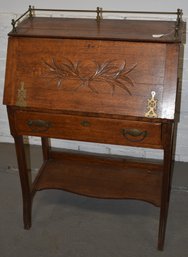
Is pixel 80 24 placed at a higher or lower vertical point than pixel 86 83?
higher

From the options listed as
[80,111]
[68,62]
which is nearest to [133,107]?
[80,111]

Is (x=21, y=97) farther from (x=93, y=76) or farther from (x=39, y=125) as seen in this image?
(x=93, y=76)

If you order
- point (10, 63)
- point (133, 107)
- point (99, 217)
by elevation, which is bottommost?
point (99, 217)

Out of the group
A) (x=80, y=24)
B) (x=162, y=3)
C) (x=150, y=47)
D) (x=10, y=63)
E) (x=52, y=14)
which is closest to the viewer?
(x=150, y=47)

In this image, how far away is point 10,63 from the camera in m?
1.67

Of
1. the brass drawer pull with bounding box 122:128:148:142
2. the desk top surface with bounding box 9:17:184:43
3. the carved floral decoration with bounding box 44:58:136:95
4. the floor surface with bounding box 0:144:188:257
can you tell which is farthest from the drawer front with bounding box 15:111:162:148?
the floor surface with bounding box 0:144:188:257

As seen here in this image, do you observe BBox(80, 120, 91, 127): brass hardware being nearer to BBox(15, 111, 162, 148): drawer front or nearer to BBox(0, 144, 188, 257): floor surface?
BBox(15, 111, 162, 148): drawer front

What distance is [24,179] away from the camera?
1921 millimetres

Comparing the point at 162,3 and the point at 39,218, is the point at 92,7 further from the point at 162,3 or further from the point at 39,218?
the point at 39,218

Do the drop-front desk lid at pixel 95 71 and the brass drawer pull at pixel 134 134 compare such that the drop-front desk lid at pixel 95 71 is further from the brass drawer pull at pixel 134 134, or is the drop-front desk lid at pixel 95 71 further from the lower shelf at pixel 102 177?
the lower shelf at pixel 102 177

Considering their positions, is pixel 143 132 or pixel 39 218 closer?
pixel 143 132

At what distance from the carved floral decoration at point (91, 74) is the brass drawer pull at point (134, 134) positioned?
0.17 metres

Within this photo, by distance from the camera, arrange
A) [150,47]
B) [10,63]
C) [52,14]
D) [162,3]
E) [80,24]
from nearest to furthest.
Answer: [150,47] → [10,63] → [80,24] → [162,3] → [52,14]

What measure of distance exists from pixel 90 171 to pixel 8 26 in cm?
110
